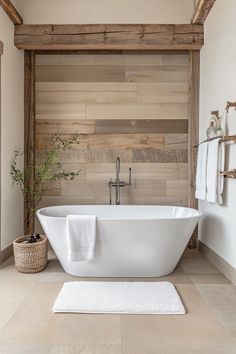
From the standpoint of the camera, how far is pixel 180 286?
261 centimetres

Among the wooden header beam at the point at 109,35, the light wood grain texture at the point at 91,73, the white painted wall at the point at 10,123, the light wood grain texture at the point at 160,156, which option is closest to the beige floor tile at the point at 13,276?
the white painted wall at the point at 10,123

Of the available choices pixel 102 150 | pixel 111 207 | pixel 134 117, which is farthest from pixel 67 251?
pixel 134 117

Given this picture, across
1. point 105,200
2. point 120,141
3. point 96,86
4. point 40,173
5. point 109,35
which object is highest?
point 109,35

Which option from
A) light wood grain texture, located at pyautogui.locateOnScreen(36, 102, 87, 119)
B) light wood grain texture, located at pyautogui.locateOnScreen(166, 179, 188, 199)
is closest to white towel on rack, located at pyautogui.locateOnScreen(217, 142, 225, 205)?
light wood grain texture, located at pyautogui.locateOnScreen(166, 179, 188, 199)

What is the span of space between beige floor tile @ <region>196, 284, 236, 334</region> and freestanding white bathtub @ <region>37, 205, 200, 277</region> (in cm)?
43

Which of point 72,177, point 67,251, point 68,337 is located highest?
point 72,177

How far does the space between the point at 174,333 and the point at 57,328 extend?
0.77 meters

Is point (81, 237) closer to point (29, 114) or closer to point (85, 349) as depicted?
point (85, 349)

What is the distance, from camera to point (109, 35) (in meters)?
3.57

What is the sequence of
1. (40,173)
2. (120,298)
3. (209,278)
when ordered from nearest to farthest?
(120,298) < (209,278) < (40,173)

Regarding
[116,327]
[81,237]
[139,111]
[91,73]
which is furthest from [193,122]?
[116,327]

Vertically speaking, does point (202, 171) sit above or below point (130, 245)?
above

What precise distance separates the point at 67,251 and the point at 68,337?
1008 millimetres

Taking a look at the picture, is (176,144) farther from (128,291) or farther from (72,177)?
(128,291)
